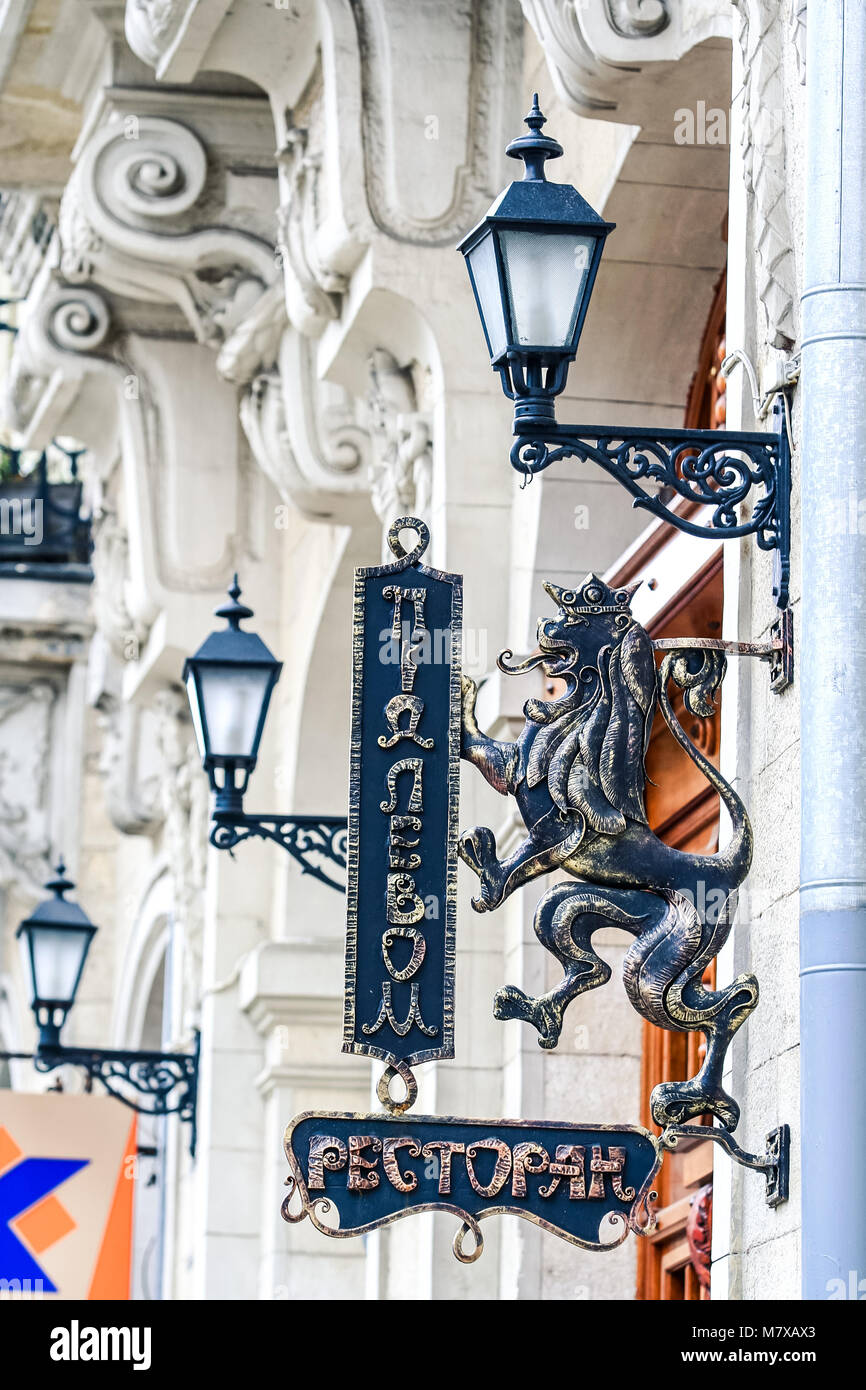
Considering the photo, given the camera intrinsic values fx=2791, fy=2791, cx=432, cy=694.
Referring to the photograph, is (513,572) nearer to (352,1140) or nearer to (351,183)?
(351,183)

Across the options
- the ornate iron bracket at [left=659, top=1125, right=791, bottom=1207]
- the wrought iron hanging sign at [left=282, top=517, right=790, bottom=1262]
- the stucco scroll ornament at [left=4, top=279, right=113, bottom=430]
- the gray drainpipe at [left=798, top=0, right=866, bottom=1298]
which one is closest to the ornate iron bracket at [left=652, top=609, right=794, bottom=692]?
the wrought iron hanging sign at [left=282, top=517, right=790, bottom=1262]

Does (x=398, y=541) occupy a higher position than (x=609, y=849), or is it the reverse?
(x=398, y=541)

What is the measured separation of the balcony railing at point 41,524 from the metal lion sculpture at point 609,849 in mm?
13050

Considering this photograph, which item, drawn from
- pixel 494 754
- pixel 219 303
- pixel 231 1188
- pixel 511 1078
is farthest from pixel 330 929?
pixel 494 754

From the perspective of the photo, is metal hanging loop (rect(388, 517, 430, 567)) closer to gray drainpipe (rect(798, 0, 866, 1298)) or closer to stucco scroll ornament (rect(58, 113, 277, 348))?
gray drainpipe (rect(798, 0, 866, 1298))

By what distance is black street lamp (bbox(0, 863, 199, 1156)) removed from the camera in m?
12.0

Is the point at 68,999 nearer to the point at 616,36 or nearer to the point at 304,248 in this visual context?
the point at 304,248

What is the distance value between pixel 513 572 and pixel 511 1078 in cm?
167

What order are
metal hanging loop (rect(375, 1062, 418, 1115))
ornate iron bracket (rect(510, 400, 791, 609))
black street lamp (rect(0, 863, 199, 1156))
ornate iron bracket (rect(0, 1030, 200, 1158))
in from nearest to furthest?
metal hanging loop (rect(375, 1062, 418, 1115)) → ornate iron bracket (rect(510, 400, 791, 609)) → ornate iron bracket (rect(0, 1030, 200, 1158)) → black street lamp (rect(0, 863, 199, 1156))

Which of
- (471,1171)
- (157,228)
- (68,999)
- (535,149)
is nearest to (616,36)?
(535,149)

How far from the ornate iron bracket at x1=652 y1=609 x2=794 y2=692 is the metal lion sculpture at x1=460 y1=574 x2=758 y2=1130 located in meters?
0.05

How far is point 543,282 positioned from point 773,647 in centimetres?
88

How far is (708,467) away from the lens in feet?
18.6

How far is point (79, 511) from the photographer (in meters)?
19.4
